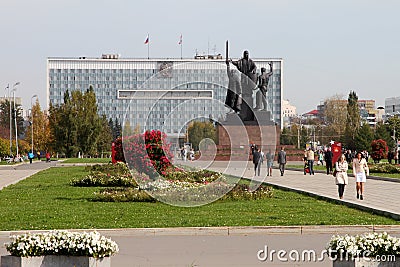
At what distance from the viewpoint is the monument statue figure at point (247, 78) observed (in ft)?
163

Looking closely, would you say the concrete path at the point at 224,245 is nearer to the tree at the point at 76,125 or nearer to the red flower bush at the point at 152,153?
the red flower bush at the point at 152,153

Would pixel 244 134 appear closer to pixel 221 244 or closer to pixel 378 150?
pixel 378 150

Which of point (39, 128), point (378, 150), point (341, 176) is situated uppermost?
point (39, 128)

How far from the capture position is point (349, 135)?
282 ft

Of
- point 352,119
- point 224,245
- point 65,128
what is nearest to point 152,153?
point 224,245

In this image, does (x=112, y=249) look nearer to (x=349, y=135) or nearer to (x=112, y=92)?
(x=349, y=135)

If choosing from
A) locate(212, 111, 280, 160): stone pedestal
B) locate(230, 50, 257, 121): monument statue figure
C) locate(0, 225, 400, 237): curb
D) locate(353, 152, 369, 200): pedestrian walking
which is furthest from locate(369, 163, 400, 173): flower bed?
locate(0, 225, 400, 237): curb

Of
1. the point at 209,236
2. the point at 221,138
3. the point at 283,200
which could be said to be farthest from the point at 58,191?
the point at 221,138

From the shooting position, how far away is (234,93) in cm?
5053

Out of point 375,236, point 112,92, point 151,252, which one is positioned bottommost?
point 151,252

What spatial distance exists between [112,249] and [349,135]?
3184 inches

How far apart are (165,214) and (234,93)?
118 feet

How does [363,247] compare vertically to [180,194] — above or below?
above

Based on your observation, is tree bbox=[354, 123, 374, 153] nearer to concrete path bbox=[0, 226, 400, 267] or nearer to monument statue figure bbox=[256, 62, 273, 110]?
monument statue figure bbox=[256, 62, 273, 110]
